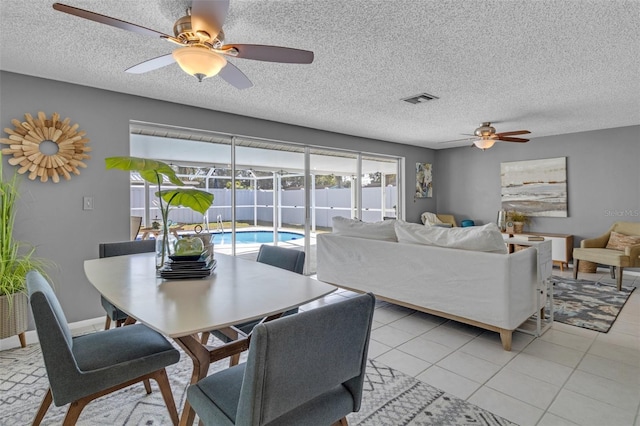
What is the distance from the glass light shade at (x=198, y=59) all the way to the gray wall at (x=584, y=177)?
582cm

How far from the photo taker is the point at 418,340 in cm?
298

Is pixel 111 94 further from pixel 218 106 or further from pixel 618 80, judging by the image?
pixel 618 80

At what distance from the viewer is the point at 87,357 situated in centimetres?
153

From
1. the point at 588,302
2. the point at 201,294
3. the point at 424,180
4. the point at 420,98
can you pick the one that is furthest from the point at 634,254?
the point at 201,294

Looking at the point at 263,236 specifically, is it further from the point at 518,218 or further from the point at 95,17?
the point at 95,17

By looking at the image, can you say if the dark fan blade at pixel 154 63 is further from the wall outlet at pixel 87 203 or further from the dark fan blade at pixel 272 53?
the wall outlet at pixel 87 203

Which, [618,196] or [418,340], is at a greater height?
[618,196]

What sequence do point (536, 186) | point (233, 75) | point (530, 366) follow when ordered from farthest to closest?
point (536, 186), point (530, 366), point (233, 75)

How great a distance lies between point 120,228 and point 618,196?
703cm

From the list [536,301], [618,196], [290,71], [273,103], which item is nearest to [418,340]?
[536,301]

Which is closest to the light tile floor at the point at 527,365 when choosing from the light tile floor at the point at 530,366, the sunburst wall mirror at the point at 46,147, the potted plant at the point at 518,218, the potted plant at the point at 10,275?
the light tile floor at the point at 530,366

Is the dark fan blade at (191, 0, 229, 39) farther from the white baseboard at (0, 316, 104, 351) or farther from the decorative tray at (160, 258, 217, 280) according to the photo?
the white baseboard at (0, 316, 104, 351)

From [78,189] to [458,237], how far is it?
3.58 metres

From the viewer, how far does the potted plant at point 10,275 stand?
265 cm
